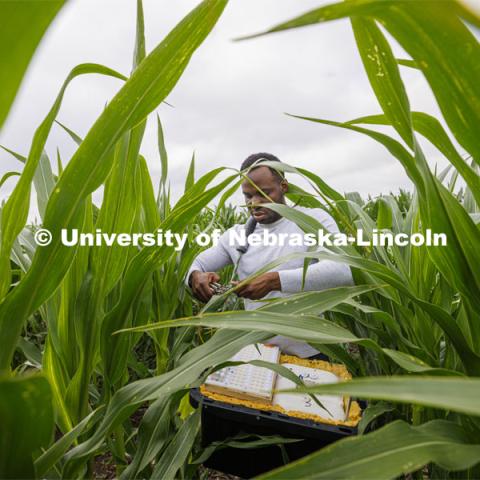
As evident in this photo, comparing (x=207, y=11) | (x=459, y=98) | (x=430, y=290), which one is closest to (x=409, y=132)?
(x=459, y=98)

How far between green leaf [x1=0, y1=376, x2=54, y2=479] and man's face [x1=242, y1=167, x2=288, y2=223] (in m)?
1.09

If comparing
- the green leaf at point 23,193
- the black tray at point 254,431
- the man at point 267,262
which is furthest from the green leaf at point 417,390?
the man at point 267,262

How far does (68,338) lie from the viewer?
472 mm

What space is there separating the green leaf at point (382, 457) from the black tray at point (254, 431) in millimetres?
373

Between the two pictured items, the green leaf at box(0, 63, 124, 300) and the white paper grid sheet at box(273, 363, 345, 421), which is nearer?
the green leaf at box(0, 63, 124, 300)

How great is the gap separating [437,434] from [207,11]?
0.40 m

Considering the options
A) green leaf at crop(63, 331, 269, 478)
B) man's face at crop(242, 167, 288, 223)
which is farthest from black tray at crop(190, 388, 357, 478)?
man's face at crop(242, 167, 288, 223)

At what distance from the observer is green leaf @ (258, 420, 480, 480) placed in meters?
0.20

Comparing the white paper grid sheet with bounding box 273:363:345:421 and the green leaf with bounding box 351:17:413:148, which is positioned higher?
the green leaf with bounding box 351:17:413:148

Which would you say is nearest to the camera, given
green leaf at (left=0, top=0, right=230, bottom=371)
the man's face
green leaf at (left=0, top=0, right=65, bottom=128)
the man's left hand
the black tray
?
green leaf at (left=0, top=0, right=65, bottom=128)

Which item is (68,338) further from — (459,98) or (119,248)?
(459,98)

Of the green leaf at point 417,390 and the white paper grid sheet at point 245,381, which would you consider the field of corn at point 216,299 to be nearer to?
the green leaf at point 417,390

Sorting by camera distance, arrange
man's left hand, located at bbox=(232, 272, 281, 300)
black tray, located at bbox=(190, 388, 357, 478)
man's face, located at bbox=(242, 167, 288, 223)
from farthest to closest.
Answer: man's face, located at bbox=(242, 167, 288, 223) → man's left hand, located at bbox=(232, 272, 281, 300) → black tray, located at bbox=(190, 388, 357, 478)

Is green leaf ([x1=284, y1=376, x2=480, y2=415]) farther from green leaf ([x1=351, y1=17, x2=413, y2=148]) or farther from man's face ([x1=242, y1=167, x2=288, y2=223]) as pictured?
man's face ([x1=242, y1=167, x2=288, y2=223])
